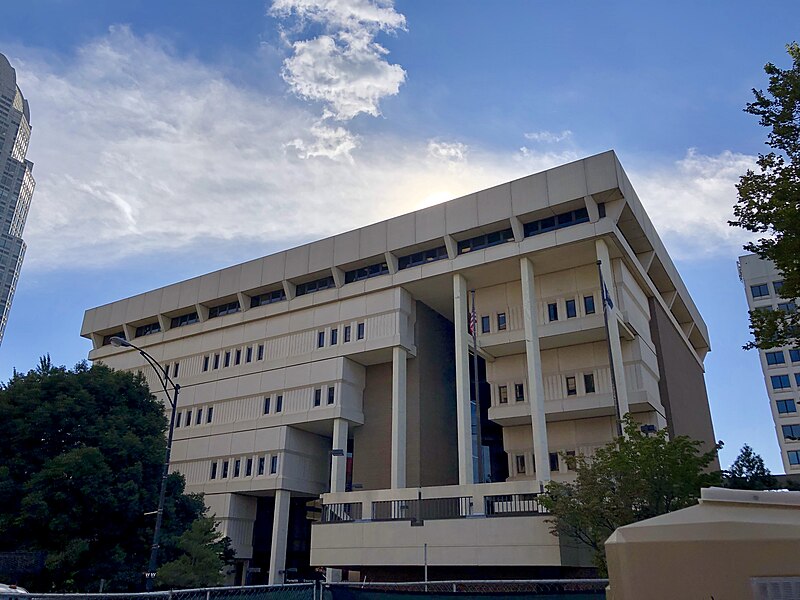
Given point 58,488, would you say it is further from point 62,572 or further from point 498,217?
point 498,217

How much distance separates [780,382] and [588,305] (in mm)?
61774

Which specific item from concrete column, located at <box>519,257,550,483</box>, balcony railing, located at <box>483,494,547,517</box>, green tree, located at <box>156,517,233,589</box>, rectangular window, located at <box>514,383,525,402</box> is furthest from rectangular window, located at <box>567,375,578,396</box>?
green tree, located at <box>156,517,233,589</box>

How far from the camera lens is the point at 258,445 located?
4241 centimetres

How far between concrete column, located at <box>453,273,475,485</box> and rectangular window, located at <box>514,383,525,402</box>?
11.0 feet

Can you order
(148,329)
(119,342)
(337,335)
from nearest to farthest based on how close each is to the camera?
(119,342) → (337,335) → (148,329)

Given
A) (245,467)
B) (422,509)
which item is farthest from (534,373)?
(245,467)

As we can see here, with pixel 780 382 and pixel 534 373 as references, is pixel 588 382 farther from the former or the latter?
pixel 780 382

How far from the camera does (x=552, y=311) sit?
122 feet

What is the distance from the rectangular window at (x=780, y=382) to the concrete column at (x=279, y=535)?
70514 mm

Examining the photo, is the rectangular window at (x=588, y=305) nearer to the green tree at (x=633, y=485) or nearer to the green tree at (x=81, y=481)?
the green tree at (x=633, y=485)

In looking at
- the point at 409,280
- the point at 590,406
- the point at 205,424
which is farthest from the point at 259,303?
the point at 590,406

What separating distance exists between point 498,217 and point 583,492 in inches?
728

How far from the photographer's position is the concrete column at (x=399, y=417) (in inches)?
1425

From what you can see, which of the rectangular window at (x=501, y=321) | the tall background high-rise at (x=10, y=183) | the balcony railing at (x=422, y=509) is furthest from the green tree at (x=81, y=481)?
the tall background high-rise at (x=10, y=183)
